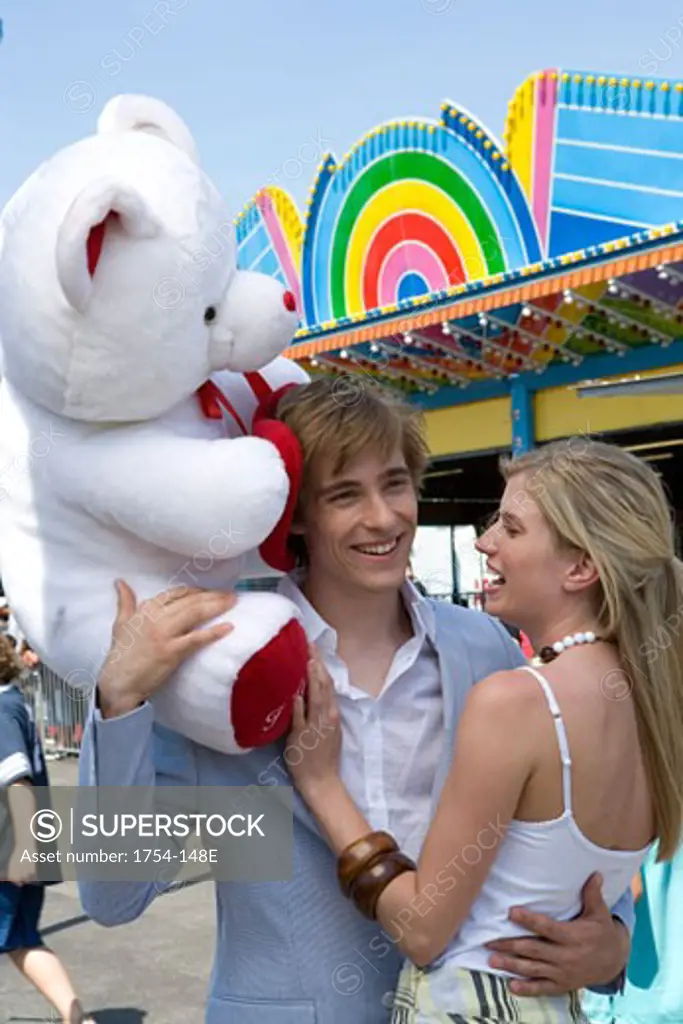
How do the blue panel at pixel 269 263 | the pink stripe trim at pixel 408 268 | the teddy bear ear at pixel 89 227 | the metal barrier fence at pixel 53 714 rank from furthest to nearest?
1. the blue panel at pixel 269 263
2. the metal barrier fence at pixel 53 714
3. the pink stripe trim at pixel 408 268
4. the teddy bear ear at pixel 89 227

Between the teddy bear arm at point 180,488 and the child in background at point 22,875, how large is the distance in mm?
3068

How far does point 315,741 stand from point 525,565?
0.44m

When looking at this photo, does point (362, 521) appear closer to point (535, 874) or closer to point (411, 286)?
point (535, 874)

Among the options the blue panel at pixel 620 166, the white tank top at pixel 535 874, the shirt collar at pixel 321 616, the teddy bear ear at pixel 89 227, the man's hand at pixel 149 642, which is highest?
the teddy bear ear at pixel 89 227

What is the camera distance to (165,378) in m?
1.76

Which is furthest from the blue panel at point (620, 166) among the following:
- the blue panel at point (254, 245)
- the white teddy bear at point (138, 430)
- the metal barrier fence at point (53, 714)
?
the white teddy bear at point (138, 430)

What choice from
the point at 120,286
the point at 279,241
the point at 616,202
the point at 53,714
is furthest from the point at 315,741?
the point at 279,241

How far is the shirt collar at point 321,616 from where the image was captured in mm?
1972

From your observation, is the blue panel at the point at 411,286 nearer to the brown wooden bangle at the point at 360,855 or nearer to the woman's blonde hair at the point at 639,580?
the woman's blonde hair at the point at 639,580

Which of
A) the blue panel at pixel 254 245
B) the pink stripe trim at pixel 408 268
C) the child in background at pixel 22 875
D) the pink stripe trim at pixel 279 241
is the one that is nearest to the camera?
the child in background at pixel 22 875

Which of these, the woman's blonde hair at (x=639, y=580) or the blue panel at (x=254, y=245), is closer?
the woman's blonde hair at (x=639, y=580)

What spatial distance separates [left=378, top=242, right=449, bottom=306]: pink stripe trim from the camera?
1027 centimetres

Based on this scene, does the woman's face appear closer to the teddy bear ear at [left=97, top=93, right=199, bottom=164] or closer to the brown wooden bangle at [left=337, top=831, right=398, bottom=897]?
the brown wooden bangle at [left=337, top=831, right=398, bottom=897]

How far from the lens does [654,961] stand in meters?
3.07
